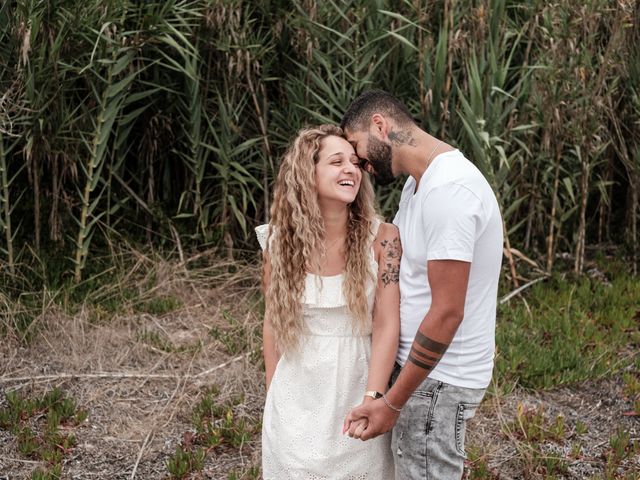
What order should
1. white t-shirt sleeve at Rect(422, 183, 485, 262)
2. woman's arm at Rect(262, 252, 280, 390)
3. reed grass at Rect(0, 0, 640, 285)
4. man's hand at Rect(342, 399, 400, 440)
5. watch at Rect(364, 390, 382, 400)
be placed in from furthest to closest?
reed grass at Rect(0, 0, 640, 285) → woman's arm at Rect(262, 252, 280, 390) → watch at Rect(364, 390, 382, 400) → man's hand at Rect(342, 399, 400, 440) → white t-shirt sleeve at Rect(422, 183, 485, 262)

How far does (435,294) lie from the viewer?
2336 millimetres

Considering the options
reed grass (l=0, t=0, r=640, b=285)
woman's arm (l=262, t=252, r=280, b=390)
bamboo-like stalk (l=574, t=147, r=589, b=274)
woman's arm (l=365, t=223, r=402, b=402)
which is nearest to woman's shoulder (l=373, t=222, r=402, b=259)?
woman's arm (l=365, t=223, r=402, b=402)

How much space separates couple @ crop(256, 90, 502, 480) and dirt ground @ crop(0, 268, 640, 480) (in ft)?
4.43

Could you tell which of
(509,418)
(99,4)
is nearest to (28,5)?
(99,4)

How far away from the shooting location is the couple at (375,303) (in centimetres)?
236

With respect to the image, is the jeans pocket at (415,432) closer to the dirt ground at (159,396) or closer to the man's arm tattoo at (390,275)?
the man's arm tattoo at (390,275)

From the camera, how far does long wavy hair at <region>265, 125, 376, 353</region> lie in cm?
278

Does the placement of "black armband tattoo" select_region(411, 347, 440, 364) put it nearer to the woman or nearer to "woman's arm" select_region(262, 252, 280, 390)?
the woman

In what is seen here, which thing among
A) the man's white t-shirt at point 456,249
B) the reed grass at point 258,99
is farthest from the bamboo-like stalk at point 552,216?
the man's white t-shirt at point 456,249

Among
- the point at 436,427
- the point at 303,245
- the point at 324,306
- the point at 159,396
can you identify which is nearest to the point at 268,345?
the point at 324,306

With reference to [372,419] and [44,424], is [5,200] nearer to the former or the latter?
[44,424]

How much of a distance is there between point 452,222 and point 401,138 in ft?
1.41

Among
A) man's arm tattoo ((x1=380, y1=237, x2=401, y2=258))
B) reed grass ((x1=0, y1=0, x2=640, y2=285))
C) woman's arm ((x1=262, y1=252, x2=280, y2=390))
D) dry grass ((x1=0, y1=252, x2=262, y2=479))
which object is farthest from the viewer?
reed grass ((x1=0, y1=0, x2=640, y2=285))

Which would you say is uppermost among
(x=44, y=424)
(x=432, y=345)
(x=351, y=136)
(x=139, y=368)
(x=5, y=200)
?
(x=351, y=136)
